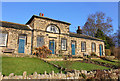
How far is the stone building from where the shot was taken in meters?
12.6

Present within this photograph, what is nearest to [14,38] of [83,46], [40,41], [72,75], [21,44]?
[21,44]

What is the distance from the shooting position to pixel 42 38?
14.6 meters

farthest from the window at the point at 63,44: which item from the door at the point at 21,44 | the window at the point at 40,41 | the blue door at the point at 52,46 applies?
the door at the point at 21,44

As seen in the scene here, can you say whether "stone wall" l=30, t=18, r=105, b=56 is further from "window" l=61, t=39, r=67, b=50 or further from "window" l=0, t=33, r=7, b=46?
"window" l=0, t=33, r=7, b=46

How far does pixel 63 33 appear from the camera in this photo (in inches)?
658

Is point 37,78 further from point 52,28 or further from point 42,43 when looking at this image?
point 52,28

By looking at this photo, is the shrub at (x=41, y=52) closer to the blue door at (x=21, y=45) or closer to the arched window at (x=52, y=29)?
the blue door at (x=21, y=45)

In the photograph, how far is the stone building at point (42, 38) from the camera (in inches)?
495

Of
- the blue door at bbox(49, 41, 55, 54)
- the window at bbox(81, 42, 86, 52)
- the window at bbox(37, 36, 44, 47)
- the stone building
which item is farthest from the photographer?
the window at bbox(81, 42, 86, 52)

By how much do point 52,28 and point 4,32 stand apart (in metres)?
7.53

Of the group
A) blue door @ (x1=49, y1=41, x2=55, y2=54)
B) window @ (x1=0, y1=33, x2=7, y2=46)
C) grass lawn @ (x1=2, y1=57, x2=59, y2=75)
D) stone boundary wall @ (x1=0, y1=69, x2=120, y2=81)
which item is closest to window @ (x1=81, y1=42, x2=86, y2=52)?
blue door @ (x1=49, y1=41, x2=55, y2=54)

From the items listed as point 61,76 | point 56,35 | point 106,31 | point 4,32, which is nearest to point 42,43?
point 56,35

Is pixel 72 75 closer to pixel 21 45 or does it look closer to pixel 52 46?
pixel 52 46

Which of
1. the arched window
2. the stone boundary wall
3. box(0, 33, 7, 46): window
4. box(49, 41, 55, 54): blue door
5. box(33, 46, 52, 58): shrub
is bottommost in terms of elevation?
the stone boundary wall
